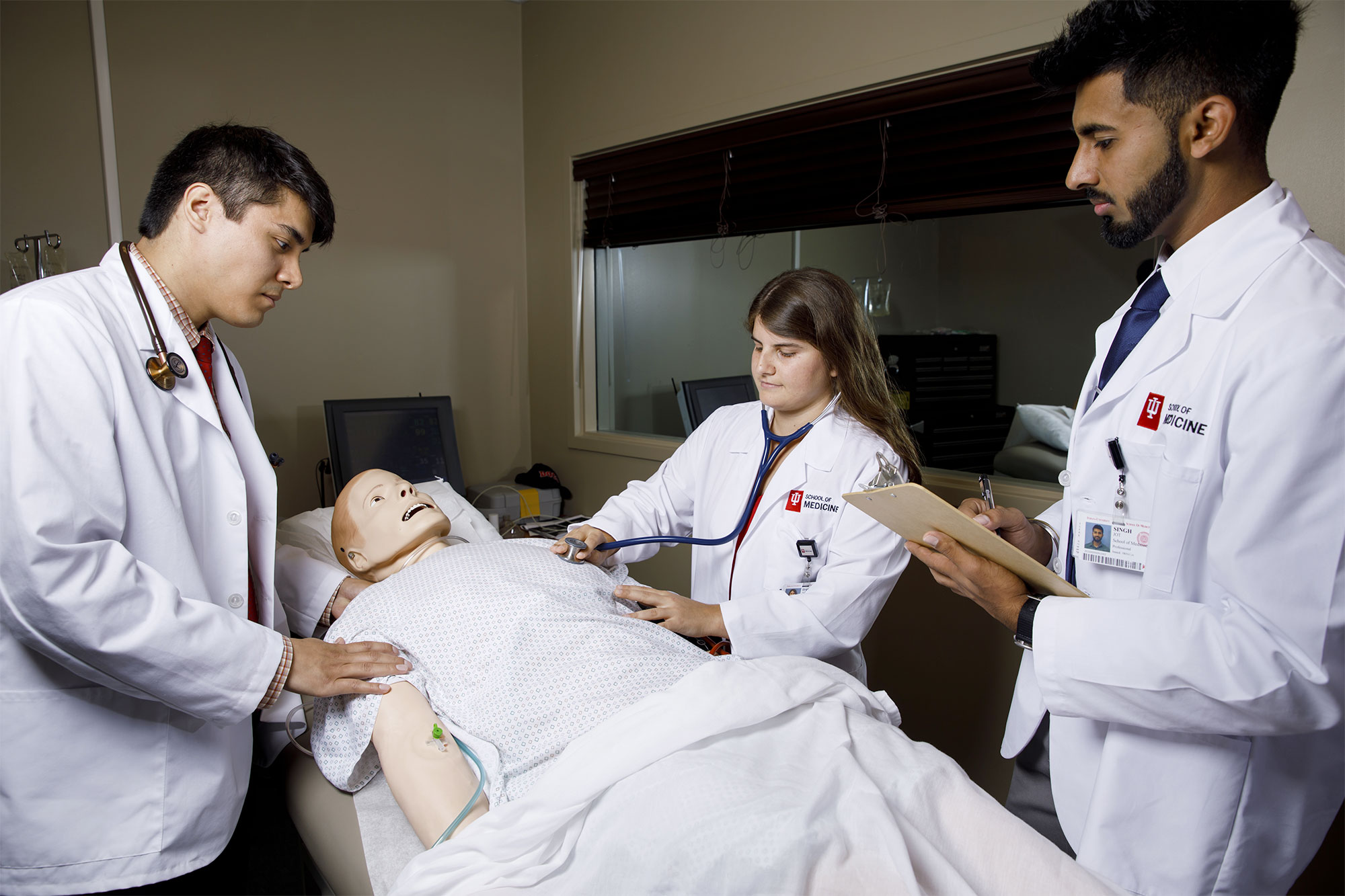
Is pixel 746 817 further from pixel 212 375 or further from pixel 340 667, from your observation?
pixel 212 375

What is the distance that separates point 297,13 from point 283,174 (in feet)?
6.99

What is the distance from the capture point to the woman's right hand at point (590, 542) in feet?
5.71

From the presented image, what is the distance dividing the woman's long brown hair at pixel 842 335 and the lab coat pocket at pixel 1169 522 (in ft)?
2.08

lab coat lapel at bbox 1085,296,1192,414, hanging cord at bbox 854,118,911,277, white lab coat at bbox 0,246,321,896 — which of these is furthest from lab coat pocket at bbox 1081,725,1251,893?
hanging cord at bbox 854,118,911,277

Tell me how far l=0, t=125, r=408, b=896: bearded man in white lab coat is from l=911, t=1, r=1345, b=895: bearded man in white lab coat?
108 centimetres

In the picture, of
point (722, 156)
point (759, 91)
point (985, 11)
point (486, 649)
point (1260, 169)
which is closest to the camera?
point (1260, 169)

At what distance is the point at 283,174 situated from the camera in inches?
51.6

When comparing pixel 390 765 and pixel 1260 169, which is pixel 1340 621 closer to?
pixel 1260 169

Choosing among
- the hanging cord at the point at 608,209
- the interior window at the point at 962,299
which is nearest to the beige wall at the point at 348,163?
the hanging cord at the point at 608,209

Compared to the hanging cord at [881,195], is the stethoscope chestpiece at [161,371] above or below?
below

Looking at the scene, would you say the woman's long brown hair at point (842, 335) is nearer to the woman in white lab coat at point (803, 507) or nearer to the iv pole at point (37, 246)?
the woman in white lab coat at point (803, 507)

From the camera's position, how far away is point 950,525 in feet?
3.51

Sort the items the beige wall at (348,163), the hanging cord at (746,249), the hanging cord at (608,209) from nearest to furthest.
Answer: the beige wall at (348,163) → the hanging cord at (746,249) → the hanging cord at (608,209)

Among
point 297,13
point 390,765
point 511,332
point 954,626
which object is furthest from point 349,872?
point 297,13
